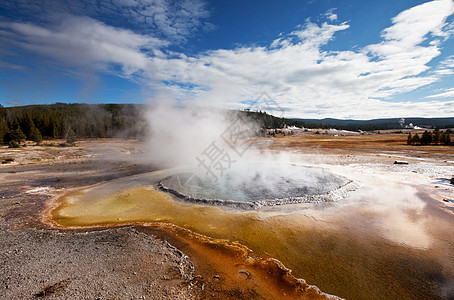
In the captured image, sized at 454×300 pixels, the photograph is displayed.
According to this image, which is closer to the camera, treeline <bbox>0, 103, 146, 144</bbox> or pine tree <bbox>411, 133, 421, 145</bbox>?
pine tree <bbox>411, 133, 421, 145</bbox>

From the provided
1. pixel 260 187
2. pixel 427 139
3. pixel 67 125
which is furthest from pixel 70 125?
pixel 427 139

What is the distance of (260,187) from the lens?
430 inches

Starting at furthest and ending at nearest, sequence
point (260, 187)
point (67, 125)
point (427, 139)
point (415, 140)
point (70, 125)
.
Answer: point (70, 125)
point (67, 125)
point (415, 140)
point (427, 139)
point (260, 187)

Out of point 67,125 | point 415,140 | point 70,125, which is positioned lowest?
point 415,140

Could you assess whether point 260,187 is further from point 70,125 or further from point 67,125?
point 70,125

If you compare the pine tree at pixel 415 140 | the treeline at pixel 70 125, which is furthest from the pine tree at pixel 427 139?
the treeline at pixel 70 125

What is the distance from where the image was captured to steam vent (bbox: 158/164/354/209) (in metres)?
9.18

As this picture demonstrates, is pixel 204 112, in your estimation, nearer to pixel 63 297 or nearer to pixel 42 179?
pixel 42 179

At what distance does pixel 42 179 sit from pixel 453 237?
23957 millimetres

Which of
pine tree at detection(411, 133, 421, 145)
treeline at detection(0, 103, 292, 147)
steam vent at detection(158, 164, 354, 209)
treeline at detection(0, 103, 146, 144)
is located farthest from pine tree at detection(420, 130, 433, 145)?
treeline at detection(0, 103, 146, 144)

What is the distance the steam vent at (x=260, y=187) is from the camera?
9.18 meters

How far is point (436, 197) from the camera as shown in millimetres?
9703

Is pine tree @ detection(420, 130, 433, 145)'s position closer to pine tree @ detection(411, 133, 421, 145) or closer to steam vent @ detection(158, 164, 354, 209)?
pine tree @ detection(411, 133, 421, 145)

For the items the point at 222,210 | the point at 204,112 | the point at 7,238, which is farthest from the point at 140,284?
the point at 204,112
